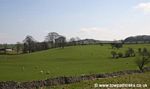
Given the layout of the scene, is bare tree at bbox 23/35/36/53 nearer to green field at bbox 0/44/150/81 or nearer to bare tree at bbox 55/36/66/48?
bare tree at bbox 55/36/66/48

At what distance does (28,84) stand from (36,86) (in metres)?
1.34

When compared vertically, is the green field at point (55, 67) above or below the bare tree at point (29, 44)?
below

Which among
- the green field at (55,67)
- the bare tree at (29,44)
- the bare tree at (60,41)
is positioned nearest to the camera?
the green field at (55,67)

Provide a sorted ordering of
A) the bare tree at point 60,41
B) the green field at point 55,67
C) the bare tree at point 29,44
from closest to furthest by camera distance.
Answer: the green field at point 55,67, the bare tree at point 29,44, the bare tree at point 60,41

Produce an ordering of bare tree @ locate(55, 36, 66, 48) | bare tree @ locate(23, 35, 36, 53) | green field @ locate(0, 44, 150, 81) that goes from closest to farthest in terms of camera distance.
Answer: green field @ locate(0, 44, 150, 81) < bare tree @ locate(23, 35, 36, 53) < bare tree @ locate(55, 36, 66, 48)

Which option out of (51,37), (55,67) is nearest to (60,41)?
(51,37)

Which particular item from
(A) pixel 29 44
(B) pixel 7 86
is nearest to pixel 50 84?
(B) pixel 7 86

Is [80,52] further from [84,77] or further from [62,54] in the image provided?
[84,77]

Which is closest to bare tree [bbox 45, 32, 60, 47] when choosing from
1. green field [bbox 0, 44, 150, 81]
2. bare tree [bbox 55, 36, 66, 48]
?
bare tree [bbox 55, 36, 66, 48]

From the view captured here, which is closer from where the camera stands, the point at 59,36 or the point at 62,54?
the point at 62,54

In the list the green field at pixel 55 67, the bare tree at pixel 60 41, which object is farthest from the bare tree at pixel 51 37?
the green field at pixel 55 67

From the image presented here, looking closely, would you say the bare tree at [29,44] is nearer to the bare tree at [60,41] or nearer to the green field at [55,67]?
the bare tree at [60,41]

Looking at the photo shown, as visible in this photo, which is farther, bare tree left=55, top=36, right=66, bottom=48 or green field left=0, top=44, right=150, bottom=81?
bare tree left=55, top=36, right=66, bottom=48

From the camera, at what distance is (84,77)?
28172mm
